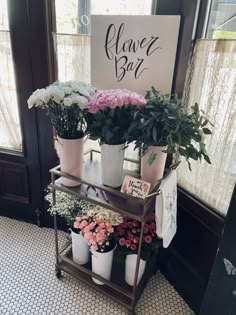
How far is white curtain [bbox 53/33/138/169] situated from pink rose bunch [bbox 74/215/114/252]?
40cm

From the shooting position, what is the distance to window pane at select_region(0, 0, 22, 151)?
1.56 m

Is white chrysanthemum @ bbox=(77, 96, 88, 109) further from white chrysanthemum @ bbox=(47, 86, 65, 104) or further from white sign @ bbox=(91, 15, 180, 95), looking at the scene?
white sign @ bbox=(91, 15, 180, 95)

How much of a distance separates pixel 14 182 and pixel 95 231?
98 centimetres

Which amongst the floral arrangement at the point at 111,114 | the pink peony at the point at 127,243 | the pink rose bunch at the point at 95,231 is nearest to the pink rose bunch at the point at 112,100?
the floral arrangement at the point at 111,114

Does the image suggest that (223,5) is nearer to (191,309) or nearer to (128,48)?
(128,48)

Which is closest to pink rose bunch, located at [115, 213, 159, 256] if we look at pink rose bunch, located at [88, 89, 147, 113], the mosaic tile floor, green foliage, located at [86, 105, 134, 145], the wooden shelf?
the wooden shelf

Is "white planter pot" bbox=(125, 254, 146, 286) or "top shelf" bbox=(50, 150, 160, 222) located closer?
"top shelf" bbox=(50, 150, 160, 222)

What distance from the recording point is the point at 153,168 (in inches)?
46.0

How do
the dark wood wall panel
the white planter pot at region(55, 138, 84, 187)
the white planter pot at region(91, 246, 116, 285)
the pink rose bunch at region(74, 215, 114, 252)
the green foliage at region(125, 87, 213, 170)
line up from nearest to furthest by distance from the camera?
the green foliage at region(125, 87, 213, 170)
the white planter pot at region(55, 138, 84, 187)
the pink rose bunch at region(74, 215, 114, 252)
the white planter pot at region(91, 246, 116, 285)
the dark wood wall panel

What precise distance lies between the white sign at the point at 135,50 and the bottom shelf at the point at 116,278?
963 mm

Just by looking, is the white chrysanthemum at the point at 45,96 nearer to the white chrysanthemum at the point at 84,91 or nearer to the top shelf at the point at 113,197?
the white chrysanthemum at the point at 84,91

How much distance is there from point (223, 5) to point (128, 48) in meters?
0.45

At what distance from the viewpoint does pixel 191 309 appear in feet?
4.86

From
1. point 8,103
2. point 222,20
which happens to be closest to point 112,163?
point 222,20
